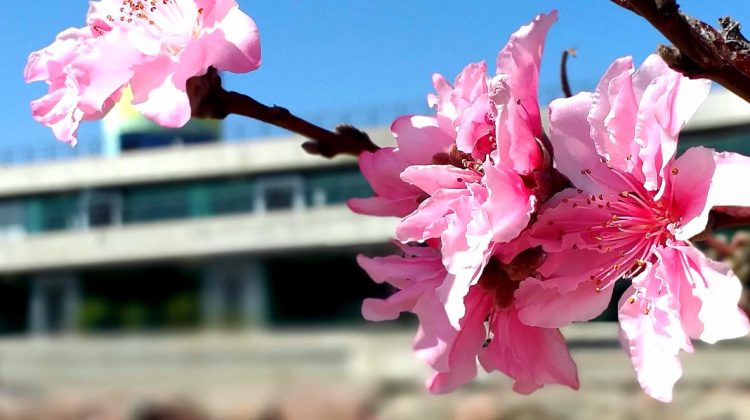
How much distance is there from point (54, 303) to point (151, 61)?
8455mm

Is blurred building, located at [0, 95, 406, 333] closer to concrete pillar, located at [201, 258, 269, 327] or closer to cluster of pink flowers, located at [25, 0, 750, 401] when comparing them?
concrete pillar, located at [201, 258, 269, 327]

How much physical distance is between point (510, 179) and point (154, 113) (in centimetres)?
10

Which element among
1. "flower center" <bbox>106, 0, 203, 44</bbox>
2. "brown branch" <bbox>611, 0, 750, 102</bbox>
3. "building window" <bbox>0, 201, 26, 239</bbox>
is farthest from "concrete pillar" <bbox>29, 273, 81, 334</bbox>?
"brown branch" <bbox>611, 0, 750, 102</bbox>

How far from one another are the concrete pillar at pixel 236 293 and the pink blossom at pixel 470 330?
23.6ft

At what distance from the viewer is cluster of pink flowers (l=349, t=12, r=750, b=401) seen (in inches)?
8.5

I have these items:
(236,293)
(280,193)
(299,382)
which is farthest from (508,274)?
A: (236,293)

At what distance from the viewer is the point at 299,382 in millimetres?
5277

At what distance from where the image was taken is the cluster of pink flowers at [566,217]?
0.71 ft

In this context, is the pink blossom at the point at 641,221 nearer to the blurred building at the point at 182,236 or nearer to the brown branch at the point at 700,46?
the brown branch at the point at 700,46

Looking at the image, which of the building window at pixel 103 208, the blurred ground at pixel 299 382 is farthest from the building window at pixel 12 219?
the blurred ground at pixel 299 382

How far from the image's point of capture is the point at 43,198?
7.95 m

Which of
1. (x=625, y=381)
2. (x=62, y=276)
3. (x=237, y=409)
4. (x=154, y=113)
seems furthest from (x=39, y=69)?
(x=62, y=276)

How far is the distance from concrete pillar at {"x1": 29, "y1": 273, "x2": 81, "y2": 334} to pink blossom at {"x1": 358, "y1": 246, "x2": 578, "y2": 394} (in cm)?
812

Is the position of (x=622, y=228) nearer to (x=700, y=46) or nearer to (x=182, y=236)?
(x=700, y=46)
